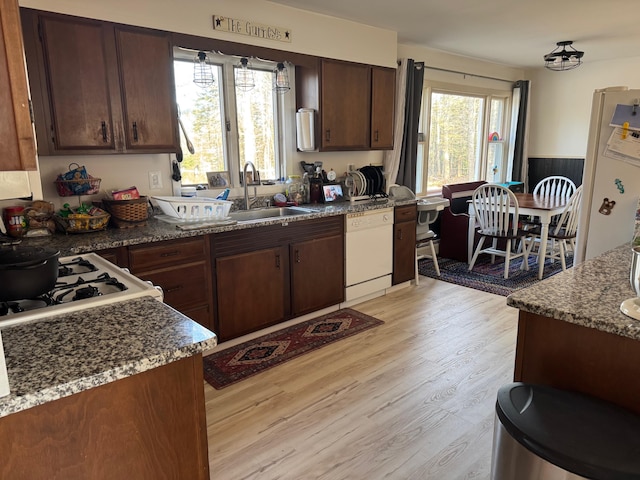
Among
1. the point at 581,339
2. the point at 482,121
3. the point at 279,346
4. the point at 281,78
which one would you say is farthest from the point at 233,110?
the point at 482,121

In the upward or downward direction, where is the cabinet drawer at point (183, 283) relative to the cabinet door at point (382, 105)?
downward

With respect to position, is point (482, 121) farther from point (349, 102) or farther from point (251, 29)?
point (251, 29)

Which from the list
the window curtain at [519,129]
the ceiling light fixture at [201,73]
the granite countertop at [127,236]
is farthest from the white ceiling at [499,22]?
the granite countertop at [127,236]

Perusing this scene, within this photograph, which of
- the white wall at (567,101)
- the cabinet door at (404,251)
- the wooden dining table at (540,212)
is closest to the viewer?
the cabinet door at (404,251)

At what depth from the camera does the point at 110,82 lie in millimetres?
2574

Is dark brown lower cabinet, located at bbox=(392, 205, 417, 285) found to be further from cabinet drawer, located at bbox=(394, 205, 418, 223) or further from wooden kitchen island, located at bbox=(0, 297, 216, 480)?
wooden kitchen island, located at bbox=(0, 297, 216, 480)

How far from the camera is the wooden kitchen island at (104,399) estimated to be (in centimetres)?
95

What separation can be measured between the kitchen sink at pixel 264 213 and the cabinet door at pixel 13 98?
2470mm

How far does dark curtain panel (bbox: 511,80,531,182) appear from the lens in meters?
6.23

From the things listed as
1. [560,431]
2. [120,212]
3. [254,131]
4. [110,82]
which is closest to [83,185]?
[120,212]

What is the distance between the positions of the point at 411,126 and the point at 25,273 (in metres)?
4.00

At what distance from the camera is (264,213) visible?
11.7 feet

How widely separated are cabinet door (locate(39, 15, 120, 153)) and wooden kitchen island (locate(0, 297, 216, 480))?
5.13ft

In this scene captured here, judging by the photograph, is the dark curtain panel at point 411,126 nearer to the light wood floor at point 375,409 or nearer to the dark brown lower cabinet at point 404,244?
the dark brown lower cabinet at point 404,244
